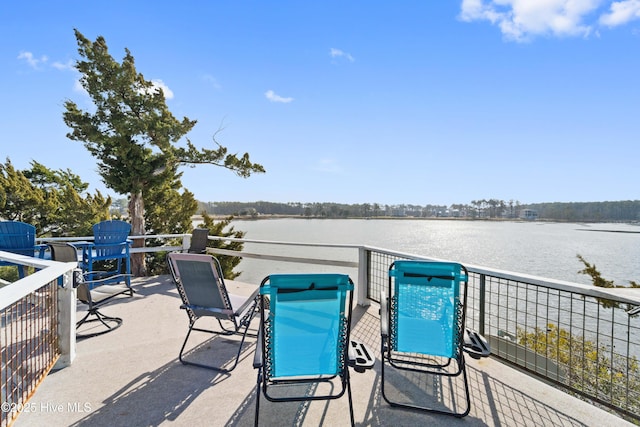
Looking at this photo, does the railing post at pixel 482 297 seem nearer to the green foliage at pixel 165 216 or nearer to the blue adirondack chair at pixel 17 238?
the blue adirondack chair at pixel 17 238

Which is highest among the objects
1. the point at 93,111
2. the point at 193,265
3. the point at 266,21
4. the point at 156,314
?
the point at 266,21

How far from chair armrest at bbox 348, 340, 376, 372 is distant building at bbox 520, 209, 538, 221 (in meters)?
32.0

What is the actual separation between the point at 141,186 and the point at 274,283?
8.82m

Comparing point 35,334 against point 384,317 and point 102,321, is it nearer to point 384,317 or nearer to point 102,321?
point 102,321

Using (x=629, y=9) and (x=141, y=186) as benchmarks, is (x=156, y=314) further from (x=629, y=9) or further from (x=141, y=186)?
(x=629, y=9)

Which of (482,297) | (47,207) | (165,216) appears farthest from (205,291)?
(47,207)

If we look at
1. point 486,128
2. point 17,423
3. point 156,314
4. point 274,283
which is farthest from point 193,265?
point 486,128

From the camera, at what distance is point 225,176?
1173 centimetres

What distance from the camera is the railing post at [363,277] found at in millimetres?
4559

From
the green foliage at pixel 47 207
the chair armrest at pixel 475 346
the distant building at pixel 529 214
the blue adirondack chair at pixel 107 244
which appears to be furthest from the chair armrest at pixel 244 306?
the distant building at pixel 529 214

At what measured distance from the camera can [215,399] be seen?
2.36 meters

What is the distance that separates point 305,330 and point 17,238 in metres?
4.66

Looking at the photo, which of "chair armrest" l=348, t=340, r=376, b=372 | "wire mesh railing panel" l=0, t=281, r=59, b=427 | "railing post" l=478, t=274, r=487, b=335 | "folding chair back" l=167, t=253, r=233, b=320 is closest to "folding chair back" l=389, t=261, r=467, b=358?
"chair armrest" l=348, t=340, r=376, b=372

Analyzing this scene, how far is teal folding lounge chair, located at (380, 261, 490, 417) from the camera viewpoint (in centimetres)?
231
